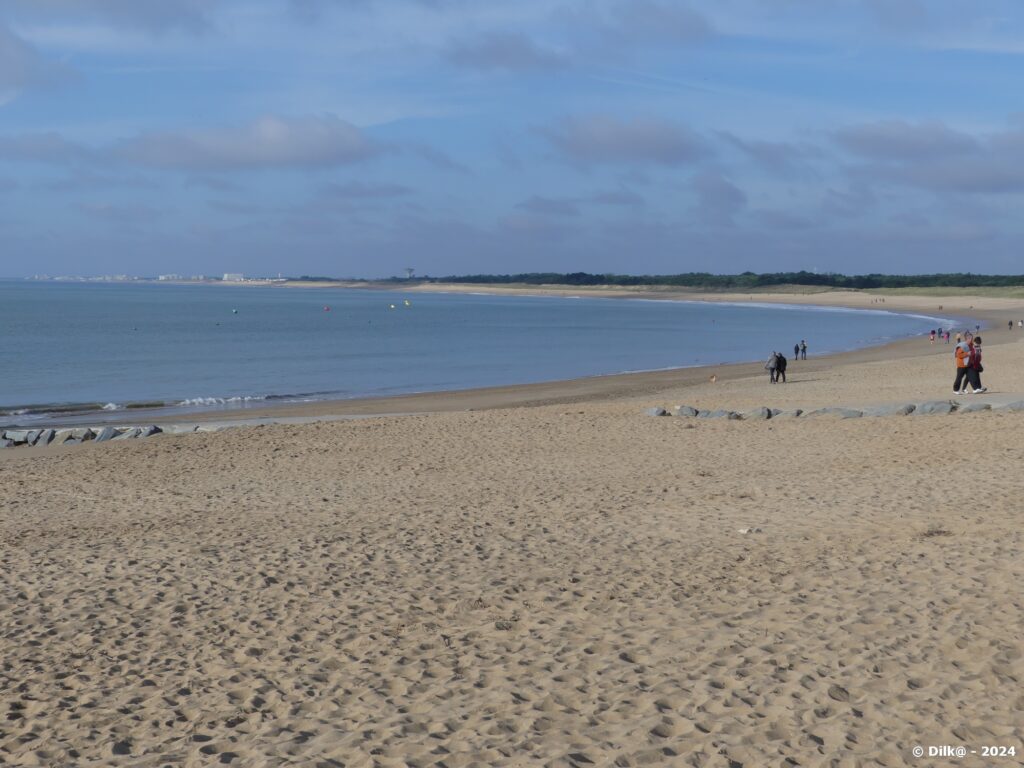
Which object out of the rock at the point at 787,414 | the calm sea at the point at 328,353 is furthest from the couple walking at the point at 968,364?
the calm sea at the point at 328,353

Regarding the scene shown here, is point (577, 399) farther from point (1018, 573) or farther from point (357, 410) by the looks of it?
point (1018, 573)

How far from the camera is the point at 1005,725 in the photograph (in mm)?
5609

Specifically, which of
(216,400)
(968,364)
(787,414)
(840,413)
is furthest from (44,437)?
(968,364)

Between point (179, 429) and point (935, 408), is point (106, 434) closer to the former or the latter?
point (179, 429)

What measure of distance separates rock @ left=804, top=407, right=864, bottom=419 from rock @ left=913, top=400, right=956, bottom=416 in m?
1.07

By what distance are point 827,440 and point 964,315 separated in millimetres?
Answer: 85017

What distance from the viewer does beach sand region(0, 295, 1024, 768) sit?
5691 millimetres

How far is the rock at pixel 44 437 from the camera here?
22109mm

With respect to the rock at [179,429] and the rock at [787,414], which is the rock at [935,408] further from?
the rock at [179,429]

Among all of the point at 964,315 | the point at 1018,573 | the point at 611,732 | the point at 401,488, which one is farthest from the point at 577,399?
the point at 964,315

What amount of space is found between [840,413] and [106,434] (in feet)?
49.7

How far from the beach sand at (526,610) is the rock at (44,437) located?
19.3 feet

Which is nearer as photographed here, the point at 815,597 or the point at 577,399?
the point at 815,597

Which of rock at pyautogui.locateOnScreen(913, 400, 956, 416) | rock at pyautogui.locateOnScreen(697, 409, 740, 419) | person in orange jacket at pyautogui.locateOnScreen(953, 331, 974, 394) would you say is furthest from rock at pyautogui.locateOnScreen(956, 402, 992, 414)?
rock at pyautogui.locateOnScreen(697, 409, 740, 419)
